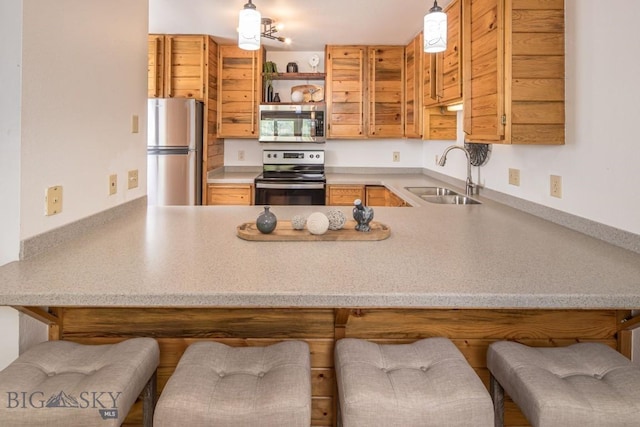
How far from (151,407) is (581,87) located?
80.1 inches

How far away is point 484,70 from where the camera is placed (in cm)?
236

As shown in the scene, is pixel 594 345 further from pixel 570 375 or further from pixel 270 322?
pixel 270 322

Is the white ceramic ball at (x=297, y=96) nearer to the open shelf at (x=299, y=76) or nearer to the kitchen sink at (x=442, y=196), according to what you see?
the open shelf at (x=299, y=76)

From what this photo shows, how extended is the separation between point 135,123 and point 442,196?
2.30m

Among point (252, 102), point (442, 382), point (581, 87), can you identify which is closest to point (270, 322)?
Answer: point (442, 382)

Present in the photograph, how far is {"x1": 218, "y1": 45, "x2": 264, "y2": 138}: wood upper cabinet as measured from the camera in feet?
14.8

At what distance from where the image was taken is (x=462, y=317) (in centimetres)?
150

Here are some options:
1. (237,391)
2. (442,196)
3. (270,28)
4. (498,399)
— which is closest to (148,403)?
(237,391)

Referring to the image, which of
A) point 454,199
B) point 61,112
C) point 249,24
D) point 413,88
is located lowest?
point 454,199

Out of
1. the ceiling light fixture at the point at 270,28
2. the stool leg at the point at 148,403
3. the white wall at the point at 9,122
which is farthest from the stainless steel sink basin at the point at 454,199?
the white wall at the point at 9,122

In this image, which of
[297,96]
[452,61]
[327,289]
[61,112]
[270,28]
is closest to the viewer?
[327,289]

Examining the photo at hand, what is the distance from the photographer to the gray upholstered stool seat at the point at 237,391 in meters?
1.02

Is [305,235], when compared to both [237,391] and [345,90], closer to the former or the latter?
[237,391]

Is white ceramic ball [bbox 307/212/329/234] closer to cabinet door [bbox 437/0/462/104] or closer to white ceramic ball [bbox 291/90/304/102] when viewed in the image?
cabinet door [bbox 437/0/462/104]
